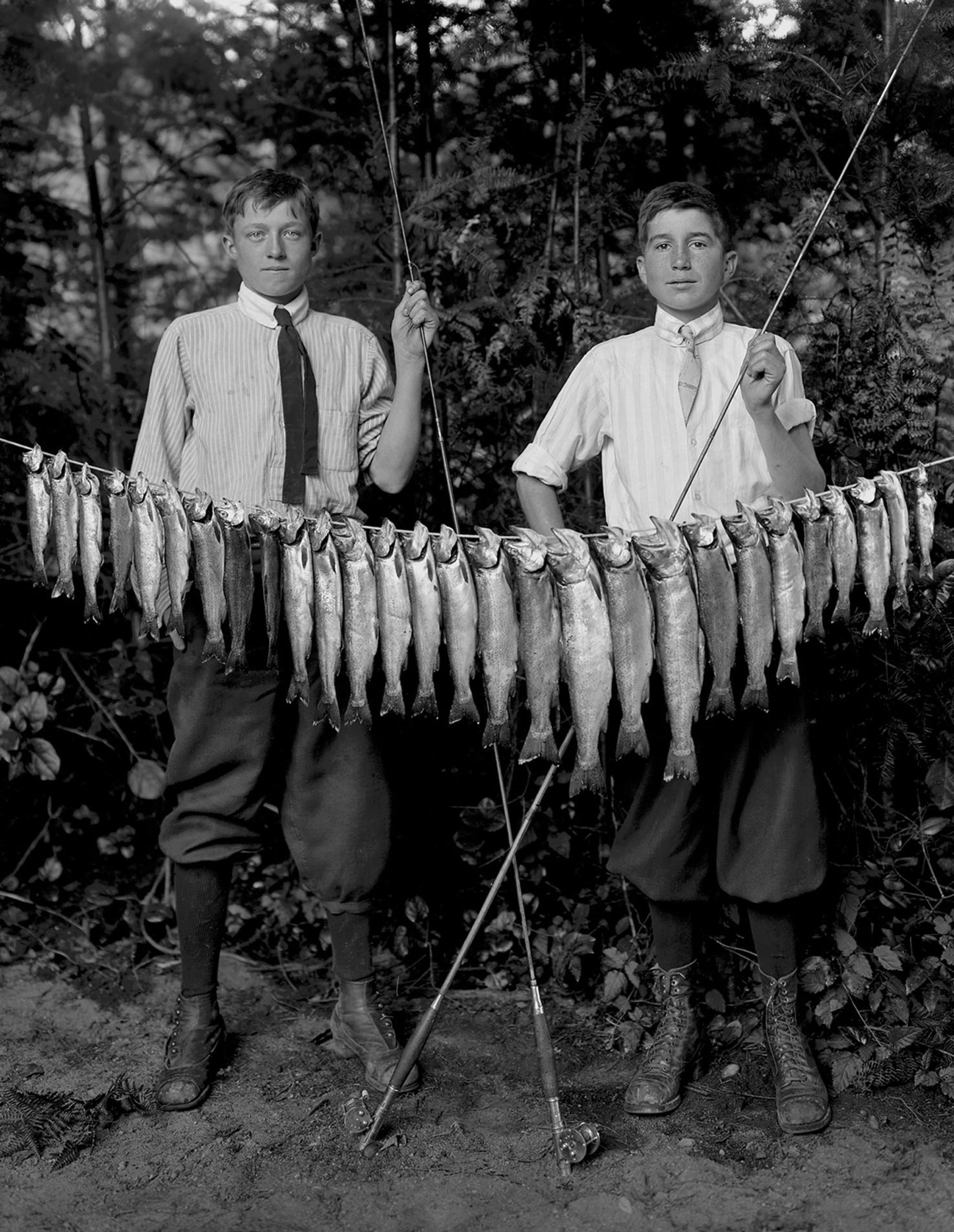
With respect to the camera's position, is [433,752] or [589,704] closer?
[589,704]

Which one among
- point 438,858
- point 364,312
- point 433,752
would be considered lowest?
point 438,858

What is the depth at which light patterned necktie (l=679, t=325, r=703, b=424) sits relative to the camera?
11.8ft

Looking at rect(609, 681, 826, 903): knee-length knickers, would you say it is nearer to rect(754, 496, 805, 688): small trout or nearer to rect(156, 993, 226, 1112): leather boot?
rect(754, 496, 805, 688): small trout

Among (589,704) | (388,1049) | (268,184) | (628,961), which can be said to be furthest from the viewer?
(628,961)

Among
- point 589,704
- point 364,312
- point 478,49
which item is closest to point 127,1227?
point 589,704

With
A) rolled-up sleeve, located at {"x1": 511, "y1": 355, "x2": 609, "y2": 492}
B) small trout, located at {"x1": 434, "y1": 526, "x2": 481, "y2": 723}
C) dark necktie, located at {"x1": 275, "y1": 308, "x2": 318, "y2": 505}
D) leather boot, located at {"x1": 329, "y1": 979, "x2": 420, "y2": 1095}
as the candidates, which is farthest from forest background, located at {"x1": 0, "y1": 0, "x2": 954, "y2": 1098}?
rolled-up sleeve, located at {"x1": 511, "y1": 355, "x2": 609, "y2": 492}

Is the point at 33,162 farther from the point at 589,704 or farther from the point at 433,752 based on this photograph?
the point at 589,704

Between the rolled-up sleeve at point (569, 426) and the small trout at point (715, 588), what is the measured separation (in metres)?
0.60

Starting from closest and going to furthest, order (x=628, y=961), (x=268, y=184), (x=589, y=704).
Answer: (x=589, y=704) < (x=268, y=184) < (x=628, y=961)

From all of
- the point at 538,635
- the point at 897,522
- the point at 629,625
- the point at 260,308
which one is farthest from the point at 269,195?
the point at 897,522

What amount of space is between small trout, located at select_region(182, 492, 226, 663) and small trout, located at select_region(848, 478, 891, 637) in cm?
166

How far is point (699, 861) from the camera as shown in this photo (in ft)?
12.5

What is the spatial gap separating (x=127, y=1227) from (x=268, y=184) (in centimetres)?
288

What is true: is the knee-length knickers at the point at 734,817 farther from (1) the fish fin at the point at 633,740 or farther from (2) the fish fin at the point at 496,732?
(2) the fish fin at the point at 496,732
